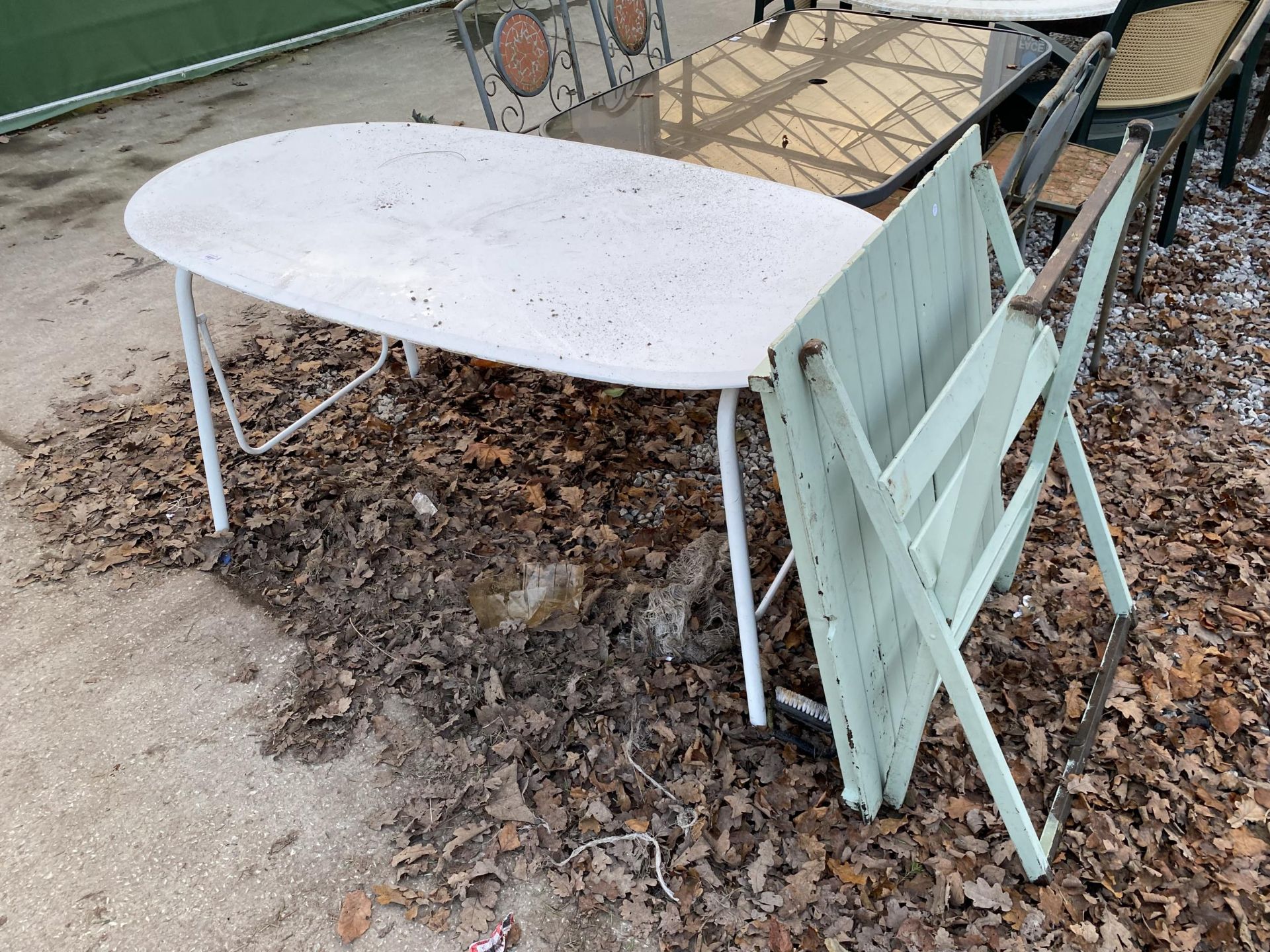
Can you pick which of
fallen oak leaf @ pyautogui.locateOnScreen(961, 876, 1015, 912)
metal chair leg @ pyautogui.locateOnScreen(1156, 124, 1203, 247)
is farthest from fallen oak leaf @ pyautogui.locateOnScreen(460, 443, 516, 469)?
metal chair leg @ pyautogui.locateOnScreen(1156, 124, 1203, 247)

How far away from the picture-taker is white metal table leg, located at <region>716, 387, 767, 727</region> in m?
1.64

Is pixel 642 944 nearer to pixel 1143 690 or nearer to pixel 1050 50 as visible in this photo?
pixel 1143 690

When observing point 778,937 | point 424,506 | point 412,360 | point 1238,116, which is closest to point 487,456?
point 424,506

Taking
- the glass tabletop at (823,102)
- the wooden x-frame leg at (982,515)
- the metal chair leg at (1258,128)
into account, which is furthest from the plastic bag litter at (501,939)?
the metal chair leg at (1258,128)

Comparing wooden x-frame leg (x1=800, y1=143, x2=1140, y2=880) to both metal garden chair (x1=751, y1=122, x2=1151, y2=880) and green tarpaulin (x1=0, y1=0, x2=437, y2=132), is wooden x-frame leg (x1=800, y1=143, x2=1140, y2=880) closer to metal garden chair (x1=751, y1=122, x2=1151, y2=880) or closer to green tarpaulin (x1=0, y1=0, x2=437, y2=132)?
metal garden chair (x1=751, y1=122, x2=1151, y2=880)

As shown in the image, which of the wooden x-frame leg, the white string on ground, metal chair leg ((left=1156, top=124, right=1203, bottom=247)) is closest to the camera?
the wooden x-frame leg

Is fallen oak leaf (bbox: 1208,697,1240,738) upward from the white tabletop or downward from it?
downward

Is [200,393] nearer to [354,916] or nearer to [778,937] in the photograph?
[354,916]

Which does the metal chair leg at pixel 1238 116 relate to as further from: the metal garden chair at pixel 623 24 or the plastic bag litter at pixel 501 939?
the plastic bag litter at pixel 501 939

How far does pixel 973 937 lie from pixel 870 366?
3.84 feet

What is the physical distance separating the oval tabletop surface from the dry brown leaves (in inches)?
38.5

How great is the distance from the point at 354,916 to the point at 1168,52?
412 cm

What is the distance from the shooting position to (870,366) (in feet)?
4.80

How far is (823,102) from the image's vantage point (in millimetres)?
3004
